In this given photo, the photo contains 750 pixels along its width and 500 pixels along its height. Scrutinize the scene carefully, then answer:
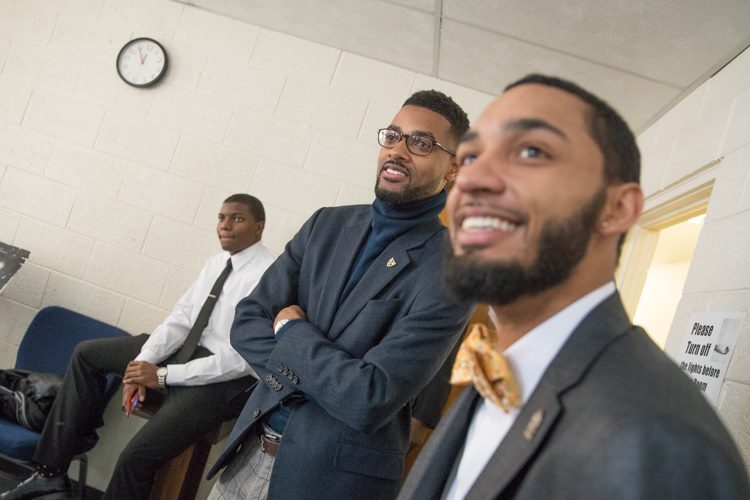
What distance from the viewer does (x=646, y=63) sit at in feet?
9.15

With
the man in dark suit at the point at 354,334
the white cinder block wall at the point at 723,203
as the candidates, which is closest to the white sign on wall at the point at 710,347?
the white cinder block wall at the point at 723,203

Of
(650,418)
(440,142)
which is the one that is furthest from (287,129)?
(650,418)

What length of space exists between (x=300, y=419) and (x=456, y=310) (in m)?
0.45

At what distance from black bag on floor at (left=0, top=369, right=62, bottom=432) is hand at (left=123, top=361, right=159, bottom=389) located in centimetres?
48

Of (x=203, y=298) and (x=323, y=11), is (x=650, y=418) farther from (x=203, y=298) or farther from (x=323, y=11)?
(x=323, y=11)

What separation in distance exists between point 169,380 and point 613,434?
2525mm

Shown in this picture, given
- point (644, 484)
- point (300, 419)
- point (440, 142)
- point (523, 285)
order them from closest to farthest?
point (644, 484) < point (523, 285) < point (300, 419) < point (440, 142)

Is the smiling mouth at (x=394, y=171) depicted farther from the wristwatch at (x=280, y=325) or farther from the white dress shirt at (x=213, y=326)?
the white dress shirt at (x=213, y=326)

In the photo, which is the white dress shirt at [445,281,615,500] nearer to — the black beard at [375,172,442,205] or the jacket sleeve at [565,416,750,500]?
the jacket sleeve at [565,416,750,500]

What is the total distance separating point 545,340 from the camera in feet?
2.81

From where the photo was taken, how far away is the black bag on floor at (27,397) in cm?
289

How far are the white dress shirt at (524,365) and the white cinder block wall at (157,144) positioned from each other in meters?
2.88

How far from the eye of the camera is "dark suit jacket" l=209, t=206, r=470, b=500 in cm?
136

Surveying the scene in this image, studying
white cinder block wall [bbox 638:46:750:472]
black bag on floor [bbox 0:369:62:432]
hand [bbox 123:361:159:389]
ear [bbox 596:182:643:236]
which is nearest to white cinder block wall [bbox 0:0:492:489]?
black bag on floor [bbox 0:369:62:432]
